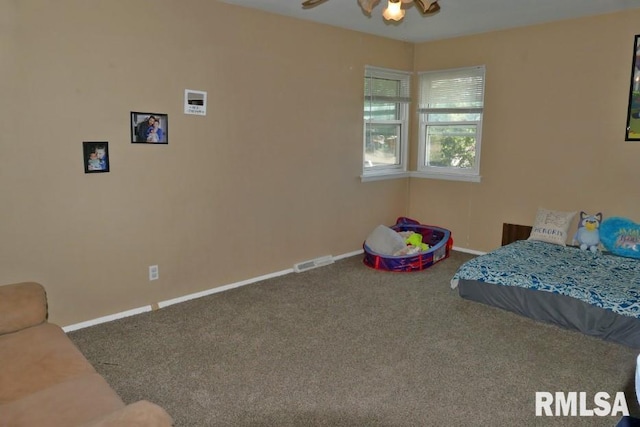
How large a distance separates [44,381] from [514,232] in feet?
14.8

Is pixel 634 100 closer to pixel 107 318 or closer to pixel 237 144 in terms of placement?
pixel 237 144

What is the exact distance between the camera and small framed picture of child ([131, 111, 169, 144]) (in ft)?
11.2

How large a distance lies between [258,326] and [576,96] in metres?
3.69

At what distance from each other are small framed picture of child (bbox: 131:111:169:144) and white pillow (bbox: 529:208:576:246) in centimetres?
356

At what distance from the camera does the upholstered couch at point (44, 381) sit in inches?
56.2

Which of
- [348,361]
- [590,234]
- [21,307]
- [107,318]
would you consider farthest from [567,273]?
[21,307]

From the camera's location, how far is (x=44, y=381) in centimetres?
187

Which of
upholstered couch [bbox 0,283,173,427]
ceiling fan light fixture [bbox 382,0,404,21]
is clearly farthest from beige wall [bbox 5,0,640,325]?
ceiling fan light fixture [bbox 382,0,404,21]

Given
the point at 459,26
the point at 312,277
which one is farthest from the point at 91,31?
the point at 459,26

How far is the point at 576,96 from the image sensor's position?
4375 millimetres

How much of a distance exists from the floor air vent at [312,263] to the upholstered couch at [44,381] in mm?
2506

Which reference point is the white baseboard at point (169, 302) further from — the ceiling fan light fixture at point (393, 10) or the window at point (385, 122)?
the ceiling fan light fixture at point (393, 10)

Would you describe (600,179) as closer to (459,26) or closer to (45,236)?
(459,26)

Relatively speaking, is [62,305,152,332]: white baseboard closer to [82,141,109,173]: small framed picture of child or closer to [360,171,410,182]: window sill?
[82,141,109,173]: small framed picture of child
